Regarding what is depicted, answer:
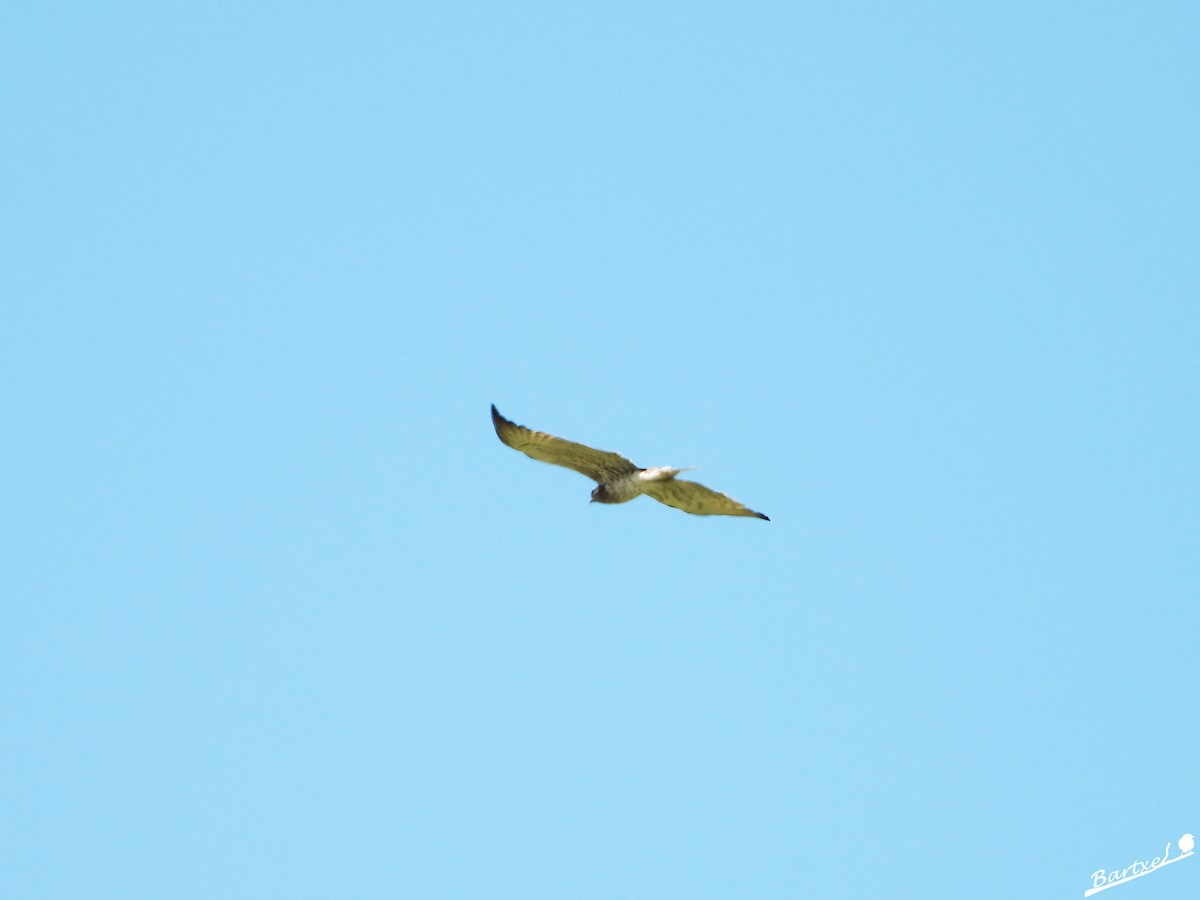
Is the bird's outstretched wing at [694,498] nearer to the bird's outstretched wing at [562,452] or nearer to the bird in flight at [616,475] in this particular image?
the bird in flight at [616,475]

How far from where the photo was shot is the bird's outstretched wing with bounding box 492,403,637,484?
24391mm

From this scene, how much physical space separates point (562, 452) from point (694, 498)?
68.9 inches

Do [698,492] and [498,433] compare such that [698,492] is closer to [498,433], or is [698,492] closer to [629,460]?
[629,460]

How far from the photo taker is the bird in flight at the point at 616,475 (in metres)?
24.4

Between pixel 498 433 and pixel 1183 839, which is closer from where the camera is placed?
pixel 498 433

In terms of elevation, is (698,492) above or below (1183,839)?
above

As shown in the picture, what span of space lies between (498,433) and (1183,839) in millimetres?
11298

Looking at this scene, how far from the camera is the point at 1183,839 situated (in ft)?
90.9

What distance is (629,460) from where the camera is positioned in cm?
2447

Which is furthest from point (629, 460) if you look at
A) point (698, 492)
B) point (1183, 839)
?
point (1183, 839)

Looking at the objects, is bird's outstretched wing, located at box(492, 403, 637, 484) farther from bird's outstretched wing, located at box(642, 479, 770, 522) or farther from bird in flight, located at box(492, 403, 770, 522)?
bird's outstretched wing, located at box(642, 479, 770, 522)

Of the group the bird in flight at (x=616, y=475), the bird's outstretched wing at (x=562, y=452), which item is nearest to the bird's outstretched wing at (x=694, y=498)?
the bird in flight at (x=616, y=475)

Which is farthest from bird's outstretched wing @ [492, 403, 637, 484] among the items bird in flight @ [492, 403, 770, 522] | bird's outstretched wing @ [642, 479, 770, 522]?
bird's outstretched wing @ [642, 479, 770, 522]

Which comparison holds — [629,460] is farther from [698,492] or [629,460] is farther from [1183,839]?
[1183,839]
